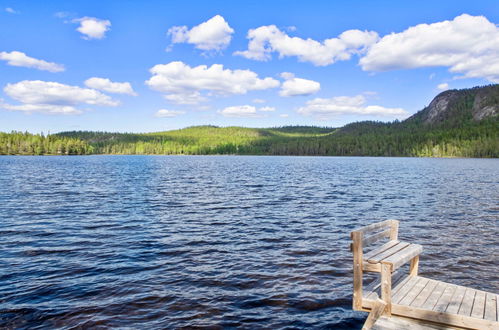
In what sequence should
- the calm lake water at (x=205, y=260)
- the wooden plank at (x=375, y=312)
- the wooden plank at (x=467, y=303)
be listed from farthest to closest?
the calm lake water at (x=205, y=260), the wooden plank at (x=375, y=312), the wooden plank at (x=467, y=303)

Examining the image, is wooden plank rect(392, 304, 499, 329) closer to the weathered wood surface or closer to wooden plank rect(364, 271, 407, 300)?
the weathered wood surface

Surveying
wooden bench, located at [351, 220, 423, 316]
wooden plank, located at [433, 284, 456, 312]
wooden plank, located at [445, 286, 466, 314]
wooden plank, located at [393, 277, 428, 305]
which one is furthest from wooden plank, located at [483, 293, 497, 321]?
wooden bench, located at [351, 220, 423, 316]

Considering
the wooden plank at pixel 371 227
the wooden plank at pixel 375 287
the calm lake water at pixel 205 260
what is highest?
the wooden plank at pixel 371 227

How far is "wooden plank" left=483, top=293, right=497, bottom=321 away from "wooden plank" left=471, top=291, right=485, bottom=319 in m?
0.08

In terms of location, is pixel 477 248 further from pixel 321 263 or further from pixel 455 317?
pixel 455 317

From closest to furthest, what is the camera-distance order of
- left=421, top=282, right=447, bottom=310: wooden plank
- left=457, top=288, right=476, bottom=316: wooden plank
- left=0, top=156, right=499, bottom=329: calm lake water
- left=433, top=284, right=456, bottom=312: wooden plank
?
left=457, top=288, right=476, bottom=316: wooden plank → left=433, top=284, right=456, bottom=312: wooden plank → left=421, top=282, right=447, bottom=310: wooden plank → left=0, top=156, right=499, bottom=329: calm lake water

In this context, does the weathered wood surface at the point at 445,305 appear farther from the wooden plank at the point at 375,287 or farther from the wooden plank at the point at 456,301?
the wooden plank at the point at 375,287

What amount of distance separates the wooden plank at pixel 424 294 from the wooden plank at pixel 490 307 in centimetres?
132

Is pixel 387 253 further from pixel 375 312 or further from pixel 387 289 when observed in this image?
pixel 375 312

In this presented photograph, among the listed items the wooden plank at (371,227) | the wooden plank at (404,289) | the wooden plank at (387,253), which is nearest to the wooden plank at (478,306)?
the wooden plank at (404,289)

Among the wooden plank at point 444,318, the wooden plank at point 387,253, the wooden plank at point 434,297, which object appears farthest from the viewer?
the wooden plank at point 387,253

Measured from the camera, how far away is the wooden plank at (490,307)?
8.42m

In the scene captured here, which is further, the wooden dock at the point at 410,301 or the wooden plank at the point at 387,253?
the wooden plank at the point at 387,253

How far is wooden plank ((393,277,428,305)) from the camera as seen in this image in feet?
30.6
